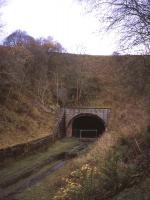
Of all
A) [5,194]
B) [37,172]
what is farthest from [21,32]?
[5,194]

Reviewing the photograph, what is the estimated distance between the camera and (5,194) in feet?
41.0

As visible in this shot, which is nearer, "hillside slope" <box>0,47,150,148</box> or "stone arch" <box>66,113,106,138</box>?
"hillside slope" <box>0,47,150,148</box>

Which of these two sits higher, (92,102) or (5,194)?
(92,102)

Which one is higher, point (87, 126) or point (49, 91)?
point (49, 91)

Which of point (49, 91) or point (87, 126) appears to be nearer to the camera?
point (49, 91)

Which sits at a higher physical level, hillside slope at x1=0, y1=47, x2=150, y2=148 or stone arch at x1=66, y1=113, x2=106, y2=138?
hillside slope at x1=0, y1=47, x2=150, y2=148

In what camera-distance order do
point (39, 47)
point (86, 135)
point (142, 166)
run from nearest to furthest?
1. point (142, 166)
2. point (86, 135)
3. point (39, 47)

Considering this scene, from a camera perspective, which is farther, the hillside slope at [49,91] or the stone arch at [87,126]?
the stone arch at [87,126]

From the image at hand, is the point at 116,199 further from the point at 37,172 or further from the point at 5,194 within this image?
the point at 37,172

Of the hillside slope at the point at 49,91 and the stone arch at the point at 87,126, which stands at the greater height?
the hillside slope at the point at 49,91

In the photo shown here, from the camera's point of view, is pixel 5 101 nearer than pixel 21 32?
Yes

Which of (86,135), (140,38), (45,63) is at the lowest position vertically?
(86,135)

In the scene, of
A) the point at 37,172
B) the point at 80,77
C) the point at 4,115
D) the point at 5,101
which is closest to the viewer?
the point at 37,172

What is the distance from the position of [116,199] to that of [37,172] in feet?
35.1
